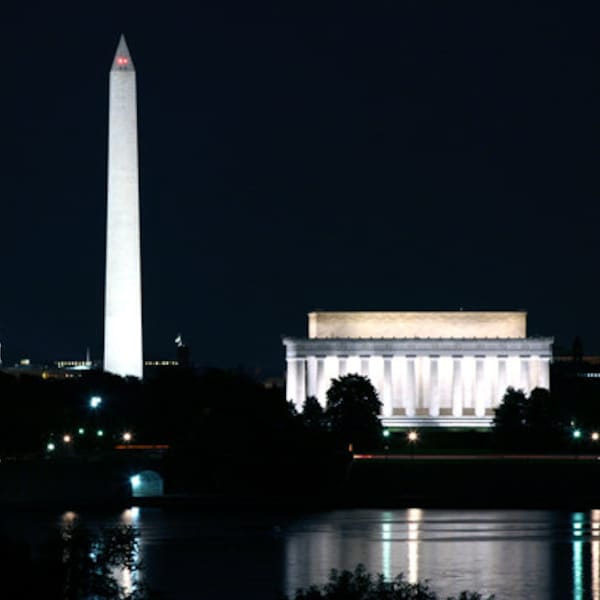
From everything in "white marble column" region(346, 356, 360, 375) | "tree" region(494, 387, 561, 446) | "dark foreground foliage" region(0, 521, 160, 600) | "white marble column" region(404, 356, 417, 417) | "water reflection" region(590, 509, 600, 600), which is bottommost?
"water reflection" region(590, 509, 600, 600)

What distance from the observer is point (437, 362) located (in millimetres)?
179625

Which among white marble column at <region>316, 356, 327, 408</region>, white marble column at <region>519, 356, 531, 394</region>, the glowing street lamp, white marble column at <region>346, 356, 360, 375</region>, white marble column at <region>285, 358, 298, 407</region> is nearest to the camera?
the glowing street lamp

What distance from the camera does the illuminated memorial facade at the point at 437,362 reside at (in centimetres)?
17900

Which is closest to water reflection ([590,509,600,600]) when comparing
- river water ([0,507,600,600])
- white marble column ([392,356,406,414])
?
river water ([0,507,600,600])

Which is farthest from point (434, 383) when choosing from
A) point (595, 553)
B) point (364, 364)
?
point (595, 553)

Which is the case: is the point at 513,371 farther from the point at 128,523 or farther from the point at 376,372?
the point at 128,523

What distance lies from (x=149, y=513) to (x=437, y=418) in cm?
8303

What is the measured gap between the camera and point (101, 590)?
39938 mm

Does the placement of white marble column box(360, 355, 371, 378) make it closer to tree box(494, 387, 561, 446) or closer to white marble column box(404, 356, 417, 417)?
white marble column box(404, 356, 417, 417)

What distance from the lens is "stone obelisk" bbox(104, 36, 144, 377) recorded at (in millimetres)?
127188

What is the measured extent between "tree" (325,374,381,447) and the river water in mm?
35093

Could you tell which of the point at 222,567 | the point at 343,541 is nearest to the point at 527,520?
the point at 343,541

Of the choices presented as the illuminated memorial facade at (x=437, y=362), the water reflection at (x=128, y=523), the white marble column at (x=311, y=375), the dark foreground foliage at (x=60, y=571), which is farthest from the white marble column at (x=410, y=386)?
the dark foreground foliage at (x=60, y=571)

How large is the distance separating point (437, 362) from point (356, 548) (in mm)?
99971
